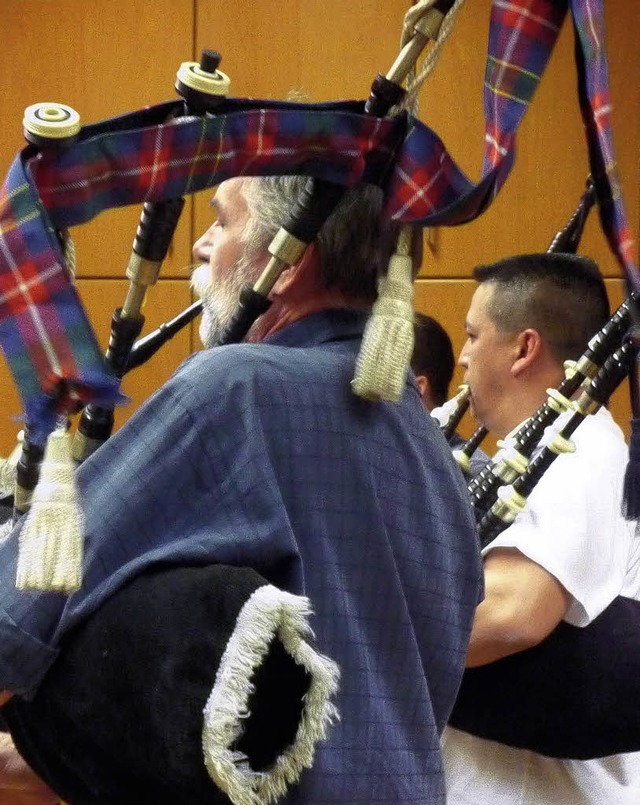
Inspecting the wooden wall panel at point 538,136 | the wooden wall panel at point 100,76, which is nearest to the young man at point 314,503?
the wooden wall panel at point 538,136

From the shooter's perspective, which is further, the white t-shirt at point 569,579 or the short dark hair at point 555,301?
the short dark hair at point 555,301

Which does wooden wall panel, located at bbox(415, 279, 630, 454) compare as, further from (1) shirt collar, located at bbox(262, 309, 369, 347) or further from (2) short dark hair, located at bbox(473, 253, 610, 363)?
(1) shirt collar, located at bbox(262, 309, 369, 347)

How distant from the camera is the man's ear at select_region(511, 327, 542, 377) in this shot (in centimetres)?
223

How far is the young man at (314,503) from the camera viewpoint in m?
1.08

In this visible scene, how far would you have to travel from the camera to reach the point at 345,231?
122 cm

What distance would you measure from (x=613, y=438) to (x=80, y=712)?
114 centimetres

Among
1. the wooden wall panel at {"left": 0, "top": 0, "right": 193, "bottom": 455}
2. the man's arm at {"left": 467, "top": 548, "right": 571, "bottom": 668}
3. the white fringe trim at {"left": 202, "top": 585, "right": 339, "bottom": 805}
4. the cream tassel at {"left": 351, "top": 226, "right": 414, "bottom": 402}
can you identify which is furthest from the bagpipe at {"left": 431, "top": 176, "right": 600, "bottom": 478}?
the wooden wall panel at {"left": 0, "top": 0, "right": 193, "bottom": 455}

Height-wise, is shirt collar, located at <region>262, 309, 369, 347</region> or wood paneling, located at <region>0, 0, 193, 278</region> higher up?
shirt collar, located at <region>262, 309, 369, 347</region>

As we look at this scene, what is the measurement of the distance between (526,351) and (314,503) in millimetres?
1186

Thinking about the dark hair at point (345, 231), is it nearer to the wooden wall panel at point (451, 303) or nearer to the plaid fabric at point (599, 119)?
Answer: the plaid fabric at point (599, 119)

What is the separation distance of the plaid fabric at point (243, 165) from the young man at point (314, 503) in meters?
0.06

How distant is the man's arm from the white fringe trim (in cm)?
65

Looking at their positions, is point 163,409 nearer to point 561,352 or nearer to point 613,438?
point 613,438

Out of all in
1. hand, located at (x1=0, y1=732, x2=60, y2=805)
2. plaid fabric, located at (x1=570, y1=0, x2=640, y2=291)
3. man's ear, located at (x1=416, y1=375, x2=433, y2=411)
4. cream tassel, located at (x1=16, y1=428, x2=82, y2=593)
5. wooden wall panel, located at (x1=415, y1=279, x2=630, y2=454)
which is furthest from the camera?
wooden wall panel, located at (x1=415, y1=279, x2=630, y2=454)
